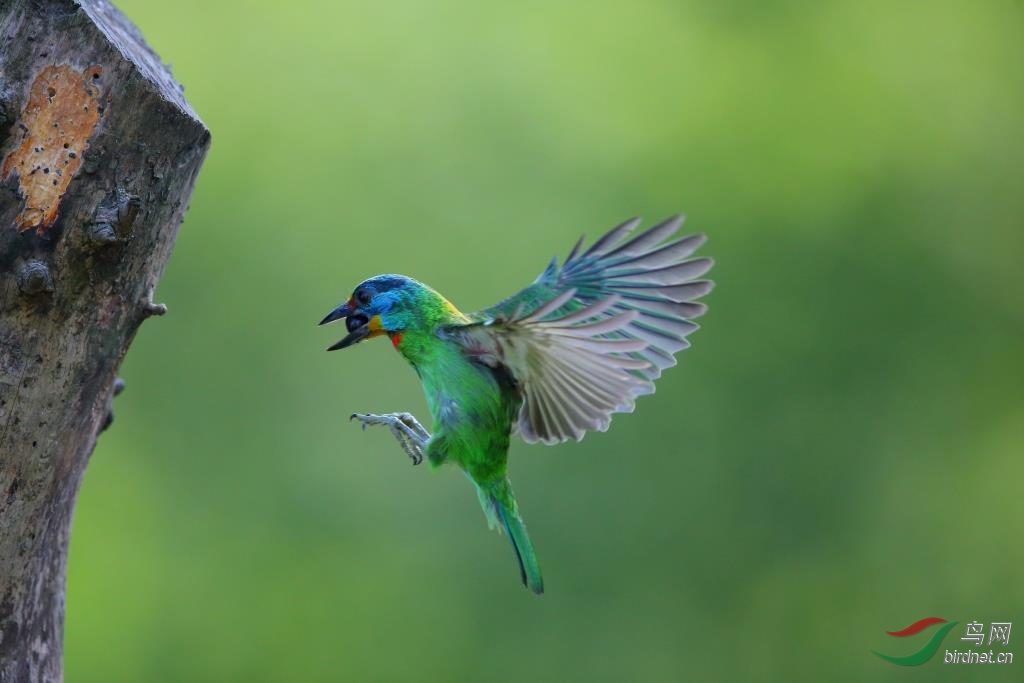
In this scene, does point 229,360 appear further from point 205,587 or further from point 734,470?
point 734,470

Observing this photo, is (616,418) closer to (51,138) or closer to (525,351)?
(525,351)

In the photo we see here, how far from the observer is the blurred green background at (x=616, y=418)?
722 centimetres

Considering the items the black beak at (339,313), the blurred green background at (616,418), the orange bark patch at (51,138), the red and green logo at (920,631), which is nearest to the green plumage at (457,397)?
the black beak at (339,313)

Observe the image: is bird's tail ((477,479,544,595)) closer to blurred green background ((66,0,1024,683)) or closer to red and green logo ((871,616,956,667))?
blurred green background ((66,0,1024,683))

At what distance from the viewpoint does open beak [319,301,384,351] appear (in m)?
3.04

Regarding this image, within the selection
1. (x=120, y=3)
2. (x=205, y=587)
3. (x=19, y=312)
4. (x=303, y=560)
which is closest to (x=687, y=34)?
(x=120, y=3)

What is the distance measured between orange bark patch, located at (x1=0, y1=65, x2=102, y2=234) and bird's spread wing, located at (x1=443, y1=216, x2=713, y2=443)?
102cm

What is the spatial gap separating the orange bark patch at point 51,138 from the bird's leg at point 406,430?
0.99 m

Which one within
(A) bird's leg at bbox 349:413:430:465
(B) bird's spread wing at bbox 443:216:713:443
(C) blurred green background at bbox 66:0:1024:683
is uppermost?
(C) blurred green background at bbox 66:0:1024:683

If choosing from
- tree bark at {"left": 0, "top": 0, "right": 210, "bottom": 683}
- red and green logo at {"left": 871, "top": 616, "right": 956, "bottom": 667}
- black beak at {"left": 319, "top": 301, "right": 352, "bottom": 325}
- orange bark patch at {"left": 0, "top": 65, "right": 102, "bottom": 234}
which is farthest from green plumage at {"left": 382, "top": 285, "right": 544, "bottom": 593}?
red and green logo at {"left": 871, "top": 616, "right": 956, "bottom": 667}

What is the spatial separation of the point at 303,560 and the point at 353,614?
482 mm

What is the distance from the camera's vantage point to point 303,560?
732 cm

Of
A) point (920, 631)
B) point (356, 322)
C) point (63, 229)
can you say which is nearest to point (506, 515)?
point (356, 322)

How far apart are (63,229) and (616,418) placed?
16.3ft
